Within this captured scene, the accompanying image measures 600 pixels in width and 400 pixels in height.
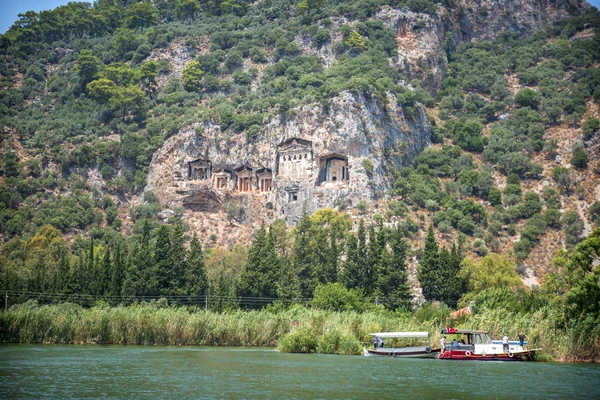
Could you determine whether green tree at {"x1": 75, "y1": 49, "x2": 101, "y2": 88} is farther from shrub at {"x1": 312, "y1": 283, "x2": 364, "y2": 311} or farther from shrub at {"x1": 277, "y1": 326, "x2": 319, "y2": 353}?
shrub at {"x1": 277, "y1": 326, "x2": 319, "y2": 353}

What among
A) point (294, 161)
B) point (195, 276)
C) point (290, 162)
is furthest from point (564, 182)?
point (195, 276)

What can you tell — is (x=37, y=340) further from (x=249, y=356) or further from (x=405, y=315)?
(x=405, y=315)

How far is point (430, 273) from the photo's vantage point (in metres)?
94.7

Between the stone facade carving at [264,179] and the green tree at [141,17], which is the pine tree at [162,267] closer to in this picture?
the stone facade carving at [264,179]

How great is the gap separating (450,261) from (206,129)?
60.4 m

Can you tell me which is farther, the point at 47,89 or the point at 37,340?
the point at 47,89

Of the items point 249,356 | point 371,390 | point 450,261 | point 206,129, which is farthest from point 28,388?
point 206,129

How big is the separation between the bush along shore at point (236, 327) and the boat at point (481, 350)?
2189 millimetres

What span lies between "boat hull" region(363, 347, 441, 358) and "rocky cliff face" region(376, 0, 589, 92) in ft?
335

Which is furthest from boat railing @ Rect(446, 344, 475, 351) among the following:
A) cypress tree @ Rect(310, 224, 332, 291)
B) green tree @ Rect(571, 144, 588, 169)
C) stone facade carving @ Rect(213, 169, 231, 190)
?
stone facade carving @ Rect(213, 169, 231, 190)

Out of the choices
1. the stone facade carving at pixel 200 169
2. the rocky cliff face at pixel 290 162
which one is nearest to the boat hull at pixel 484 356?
the rocky cliff face at pixel 290 162

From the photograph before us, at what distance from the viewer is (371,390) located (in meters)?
44.6

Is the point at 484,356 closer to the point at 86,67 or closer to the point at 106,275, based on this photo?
the point at 106,275

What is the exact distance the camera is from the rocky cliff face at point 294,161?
428 feet
